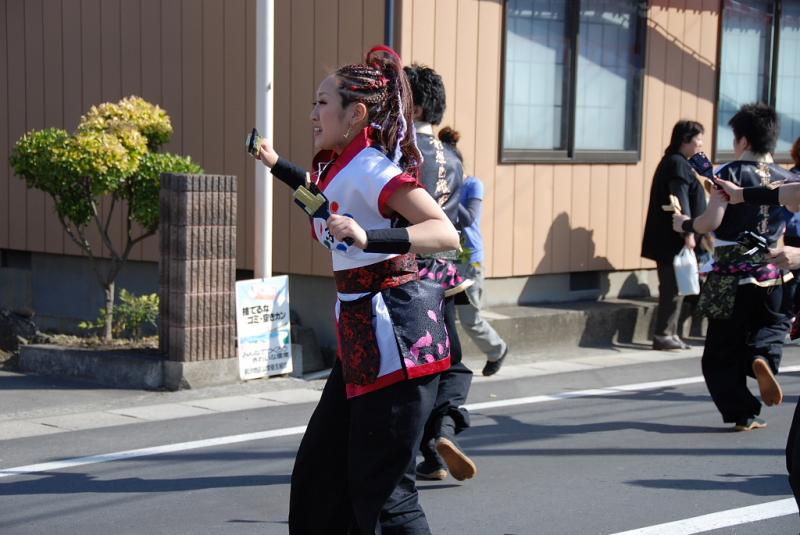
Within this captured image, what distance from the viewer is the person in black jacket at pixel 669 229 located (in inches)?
414

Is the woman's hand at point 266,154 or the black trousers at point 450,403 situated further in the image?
the black trousers at point 450,403

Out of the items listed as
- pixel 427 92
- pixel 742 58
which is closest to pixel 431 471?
pixel 427 92

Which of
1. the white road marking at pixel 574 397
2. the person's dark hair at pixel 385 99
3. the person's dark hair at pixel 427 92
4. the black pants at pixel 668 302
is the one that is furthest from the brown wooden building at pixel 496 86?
the person's dark hair at pixel 385 99

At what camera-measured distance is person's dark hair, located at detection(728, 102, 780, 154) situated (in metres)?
7.09

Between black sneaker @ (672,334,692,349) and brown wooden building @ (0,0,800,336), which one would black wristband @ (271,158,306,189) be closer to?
brown wooden building @ (0,0,800,336)

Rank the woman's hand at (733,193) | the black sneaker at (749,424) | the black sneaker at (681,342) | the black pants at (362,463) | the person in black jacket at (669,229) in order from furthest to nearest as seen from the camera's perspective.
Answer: the black sneaker at (681,342) → the person in black jacket at (669,229) → the black sneaker at (749,424) → the woman's hand at (733,193) → the black pants at (362,463)

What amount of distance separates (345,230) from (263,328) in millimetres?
5450

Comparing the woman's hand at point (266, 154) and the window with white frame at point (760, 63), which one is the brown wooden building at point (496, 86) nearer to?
the window with white frame at point (760, 63)

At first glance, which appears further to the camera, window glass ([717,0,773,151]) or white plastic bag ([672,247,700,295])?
window glass ([717,0,773,151])

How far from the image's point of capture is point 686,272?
10.6 m

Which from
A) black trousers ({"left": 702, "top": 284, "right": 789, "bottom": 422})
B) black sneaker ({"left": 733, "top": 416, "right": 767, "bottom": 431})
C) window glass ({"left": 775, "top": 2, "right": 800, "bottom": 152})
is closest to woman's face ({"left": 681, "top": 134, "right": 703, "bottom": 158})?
window glass ({"left": 775, "top": 2, "right": 800, "bottom": 152})

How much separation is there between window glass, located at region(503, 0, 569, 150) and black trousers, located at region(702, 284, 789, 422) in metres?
3.96

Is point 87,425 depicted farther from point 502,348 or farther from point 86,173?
point 502,348

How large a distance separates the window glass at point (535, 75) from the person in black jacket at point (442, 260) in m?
4.80
